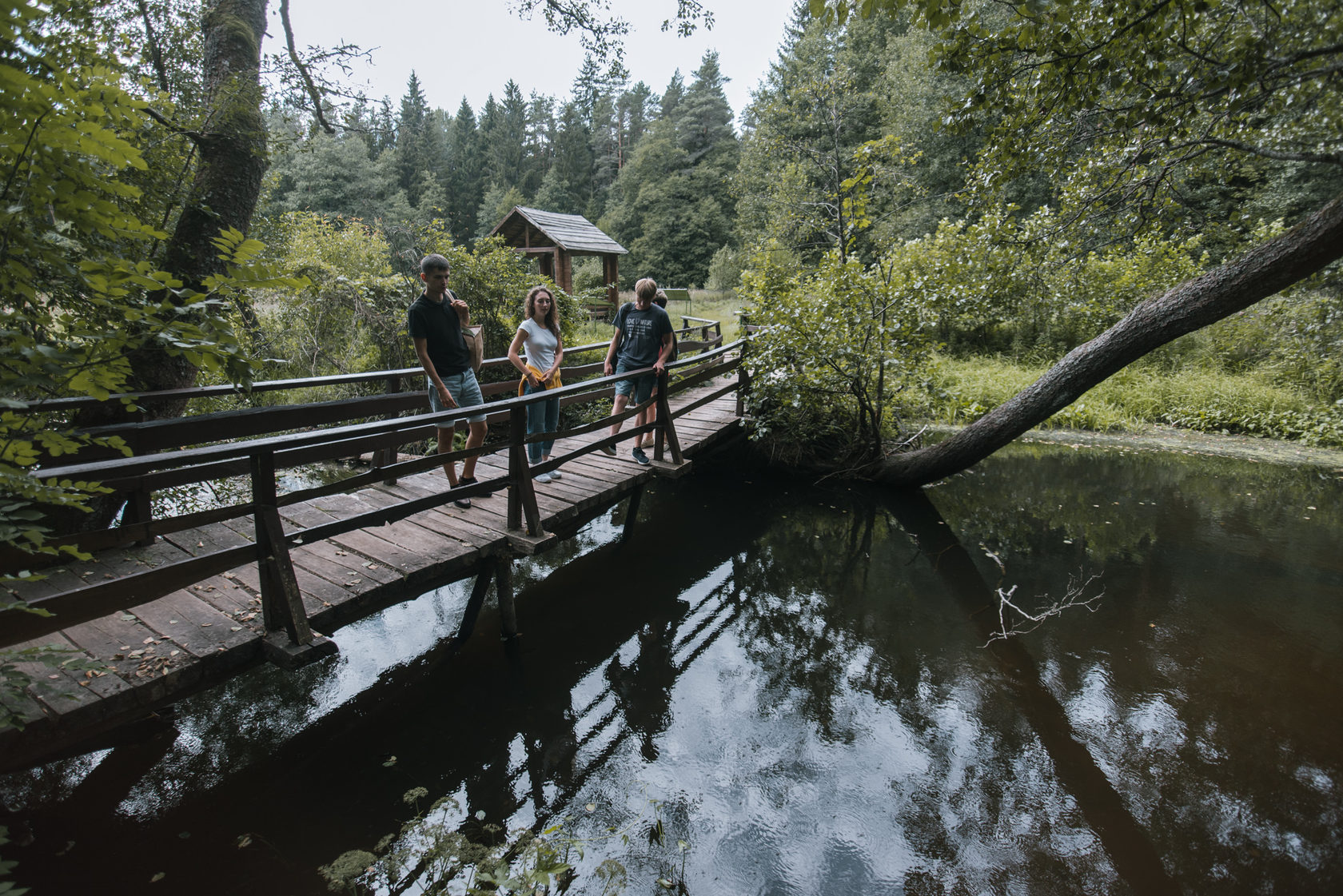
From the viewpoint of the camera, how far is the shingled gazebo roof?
16203 millimetres

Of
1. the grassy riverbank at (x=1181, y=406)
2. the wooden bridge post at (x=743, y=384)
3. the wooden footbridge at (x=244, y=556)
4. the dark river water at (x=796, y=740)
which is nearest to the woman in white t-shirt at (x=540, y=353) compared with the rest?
the wooden footbridge at (x=244, y=556)

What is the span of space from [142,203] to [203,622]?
3.53m

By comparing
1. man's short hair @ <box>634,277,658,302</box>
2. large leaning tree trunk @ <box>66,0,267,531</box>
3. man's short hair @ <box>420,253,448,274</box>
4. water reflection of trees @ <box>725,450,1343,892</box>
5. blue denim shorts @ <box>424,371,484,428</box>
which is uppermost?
large leaning tree trunk @ <box>66,0,267,531</box>

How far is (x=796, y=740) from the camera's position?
4.27 metres

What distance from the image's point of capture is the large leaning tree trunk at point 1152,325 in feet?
17.4

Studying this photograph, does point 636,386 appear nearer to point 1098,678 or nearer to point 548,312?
point 548,312

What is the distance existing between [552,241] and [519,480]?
1279 centimetres

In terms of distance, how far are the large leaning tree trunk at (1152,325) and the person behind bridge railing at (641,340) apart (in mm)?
4205

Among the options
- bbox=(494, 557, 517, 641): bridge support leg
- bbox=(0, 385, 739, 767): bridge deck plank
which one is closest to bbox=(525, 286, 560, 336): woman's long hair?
bbox=(0, 385, 739, 767): bridge deck plank

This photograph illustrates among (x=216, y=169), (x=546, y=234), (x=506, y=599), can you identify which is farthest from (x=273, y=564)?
(x=546, y=234)

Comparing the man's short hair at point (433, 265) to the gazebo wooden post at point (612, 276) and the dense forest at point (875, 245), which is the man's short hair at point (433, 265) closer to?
the dense forest at point (875, 245)

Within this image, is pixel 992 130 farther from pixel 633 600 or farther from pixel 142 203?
pixel 142 203

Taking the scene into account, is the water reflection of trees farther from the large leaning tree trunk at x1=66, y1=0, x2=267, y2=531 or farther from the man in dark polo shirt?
the large leaning tree trunk at x1=66, y1=0, x2=267, y2=531

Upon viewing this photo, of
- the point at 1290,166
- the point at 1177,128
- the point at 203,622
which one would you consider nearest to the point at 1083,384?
the point at 1177,128
